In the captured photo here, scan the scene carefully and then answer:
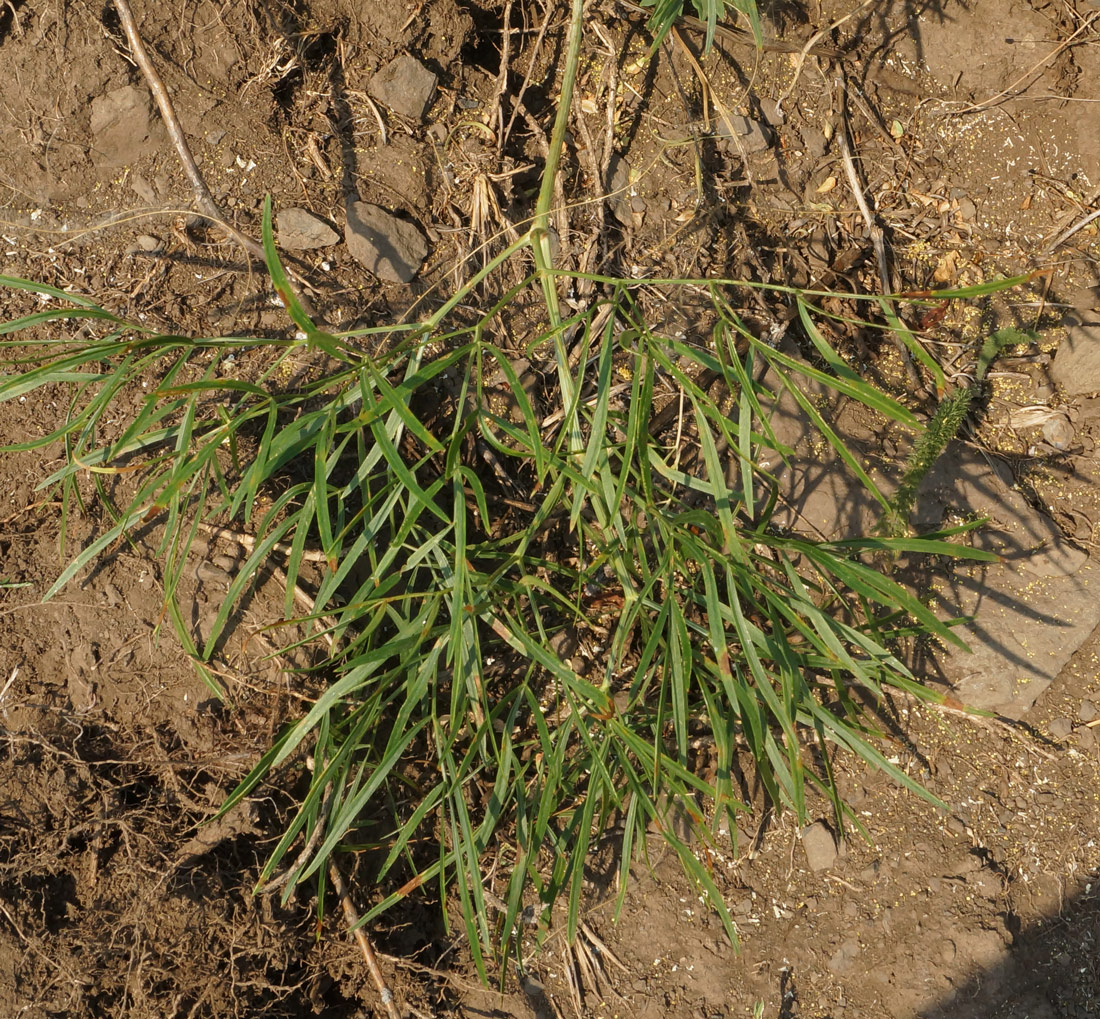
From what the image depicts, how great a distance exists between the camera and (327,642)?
1.72 metres

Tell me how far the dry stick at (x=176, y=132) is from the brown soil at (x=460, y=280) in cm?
3

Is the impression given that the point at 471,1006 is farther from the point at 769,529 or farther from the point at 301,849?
the point at 769,529

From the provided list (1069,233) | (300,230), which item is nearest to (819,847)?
(1069,233)

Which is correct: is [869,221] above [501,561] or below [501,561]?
above

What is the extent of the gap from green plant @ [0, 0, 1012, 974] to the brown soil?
96 millimetres

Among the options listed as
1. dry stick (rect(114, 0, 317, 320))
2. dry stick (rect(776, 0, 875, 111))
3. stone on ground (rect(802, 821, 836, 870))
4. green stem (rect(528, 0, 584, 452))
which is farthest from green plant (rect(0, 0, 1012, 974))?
dry stick (rect(776, 0, 875, 111))

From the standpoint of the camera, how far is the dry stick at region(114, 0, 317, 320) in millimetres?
1677

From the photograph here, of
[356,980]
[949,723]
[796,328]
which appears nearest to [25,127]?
[796,328]

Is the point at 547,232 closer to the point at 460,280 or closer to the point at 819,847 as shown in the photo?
the point at 460,280

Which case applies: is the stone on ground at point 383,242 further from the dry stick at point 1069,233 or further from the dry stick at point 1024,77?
the dry stick at point 1069,233

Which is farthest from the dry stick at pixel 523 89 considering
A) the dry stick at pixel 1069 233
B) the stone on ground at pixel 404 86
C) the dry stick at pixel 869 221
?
the dry stick at pixel 1069 233

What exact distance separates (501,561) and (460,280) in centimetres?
59

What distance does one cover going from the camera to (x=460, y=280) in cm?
186

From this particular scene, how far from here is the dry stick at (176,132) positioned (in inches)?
66.0
